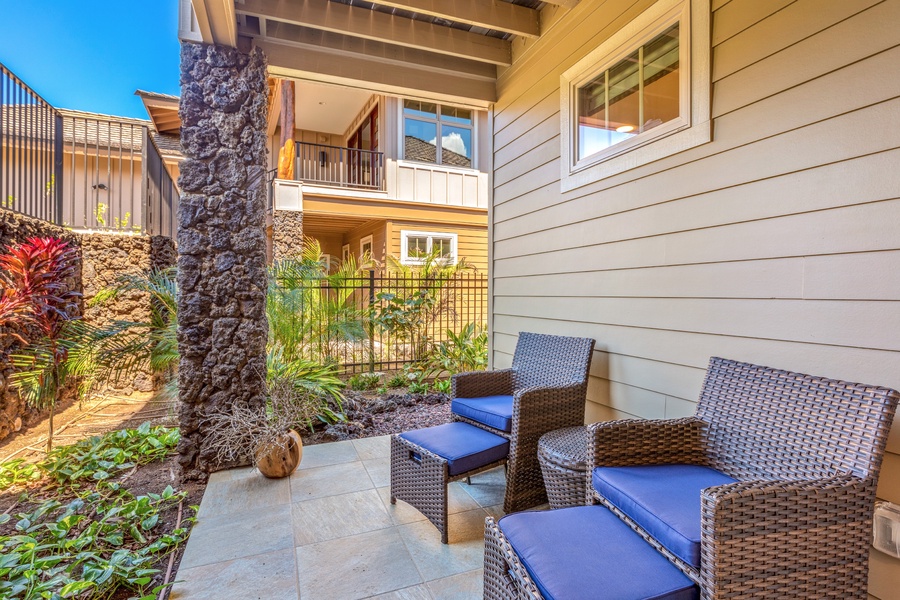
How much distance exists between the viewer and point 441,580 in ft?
6.22

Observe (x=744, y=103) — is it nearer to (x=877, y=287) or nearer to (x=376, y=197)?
(x=877, y=287)

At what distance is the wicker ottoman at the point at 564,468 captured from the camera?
199 centimetres

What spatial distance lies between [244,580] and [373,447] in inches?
64.1

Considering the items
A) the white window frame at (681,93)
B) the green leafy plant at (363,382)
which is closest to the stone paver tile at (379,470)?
the green leafy plant at (363,382)

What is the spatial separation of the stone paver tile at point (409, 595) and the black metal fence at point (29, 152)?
422 cm

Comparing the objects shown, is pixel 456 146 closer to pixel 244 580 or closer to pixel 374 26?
pixel 374 26

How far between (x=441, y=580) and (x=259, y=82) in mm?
3271

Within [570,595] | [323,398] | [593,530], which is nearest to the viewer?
[570,595]

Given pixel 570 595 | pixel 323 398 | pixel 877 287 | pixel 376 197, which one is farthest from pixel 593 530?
pixel 376 197

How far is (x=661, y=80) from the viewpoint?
2377mm

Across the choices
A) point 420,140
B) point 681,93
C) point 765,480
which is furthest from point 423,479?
point 420,140

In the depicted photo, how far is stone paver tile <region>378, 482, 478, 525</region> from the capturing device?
2.42 meters

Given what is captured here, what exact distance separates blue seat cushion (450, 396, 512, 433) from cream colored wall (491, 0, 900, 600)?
2.03 ft

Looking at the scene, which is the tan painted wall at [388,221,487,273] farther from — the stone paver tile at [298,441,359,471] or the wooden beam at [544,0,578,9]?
the wooden beam at [544,0,578,9]
